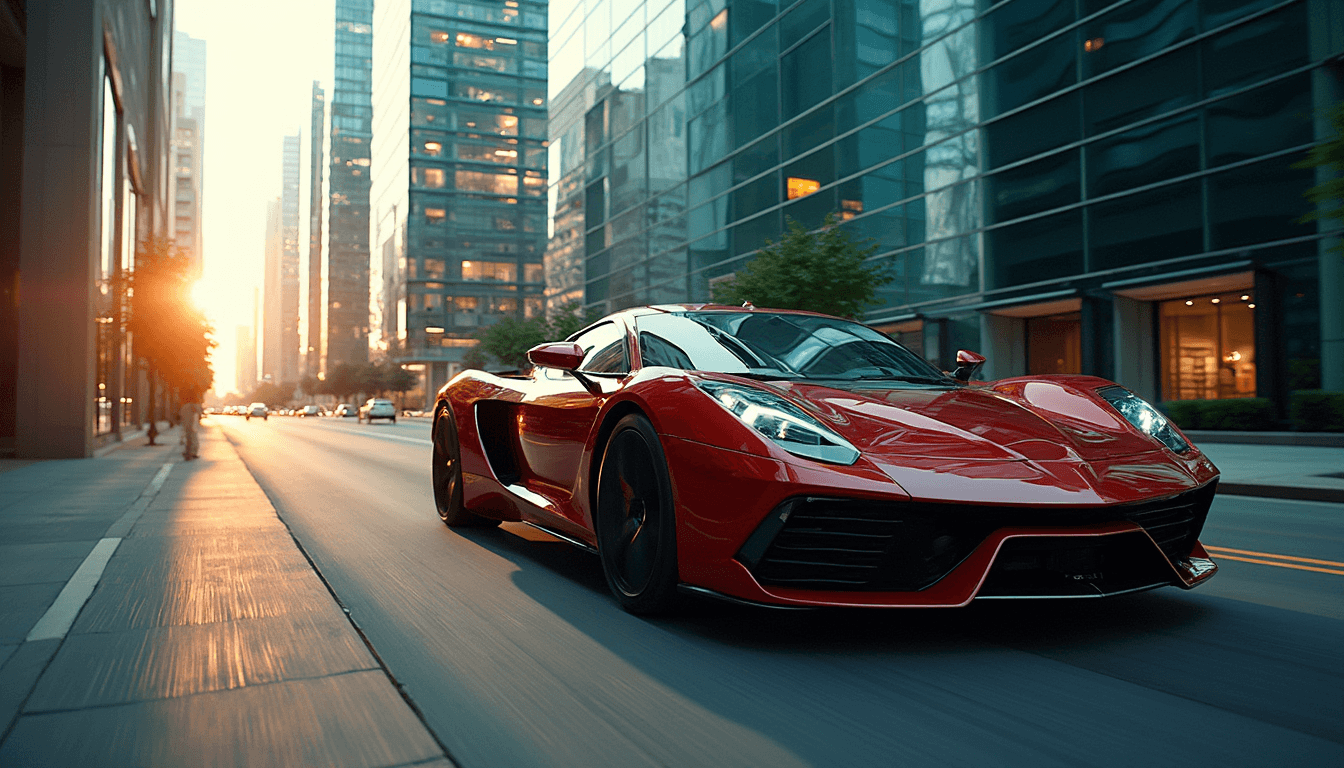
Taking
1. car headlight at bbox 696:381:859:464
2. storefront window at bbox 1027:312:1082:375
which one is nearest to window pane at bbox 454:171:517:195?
storefront window at bbox 1027:312:1082:375

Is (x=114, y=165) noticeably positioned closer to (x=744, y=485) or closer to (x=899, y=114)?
(x=899, y=114)

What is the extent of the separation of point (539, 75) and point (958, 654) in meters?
108

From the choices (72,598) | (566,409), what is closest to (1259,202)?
(566,409)

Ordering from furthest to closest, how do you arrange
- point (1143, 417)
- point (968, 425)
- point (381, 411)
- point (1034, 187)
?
1. point (381, 411)
2. point (1034, 187)
3. point (1143, 417)
4. point (968, 425)

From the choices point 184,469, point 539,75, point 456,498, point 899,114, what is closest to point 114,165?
point 184,469

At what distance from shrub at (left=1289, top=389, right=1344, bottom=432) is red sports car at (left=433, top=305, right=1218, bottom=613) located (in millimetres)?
13726

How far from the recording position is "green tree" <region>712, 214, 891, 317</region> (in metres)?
16.2

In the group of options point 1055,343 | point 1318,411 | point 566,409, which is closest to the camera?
point 566,409

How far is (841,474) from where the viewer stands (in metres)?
2.87

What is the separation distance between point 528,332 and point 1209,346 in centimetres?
2724

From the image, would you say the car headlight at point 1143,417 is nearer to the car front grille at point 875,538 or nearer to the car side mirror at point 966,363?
the car side mirror at point 966,363

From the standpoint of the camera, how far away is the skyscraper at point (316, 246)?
170375 millimetres

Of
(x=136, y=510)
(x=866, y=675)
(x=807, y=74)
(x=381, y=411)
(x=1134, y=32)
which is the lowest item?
(x=136, y=510)

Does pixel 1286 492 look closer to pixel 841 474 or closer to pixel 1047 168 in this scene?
pixel 841 474
